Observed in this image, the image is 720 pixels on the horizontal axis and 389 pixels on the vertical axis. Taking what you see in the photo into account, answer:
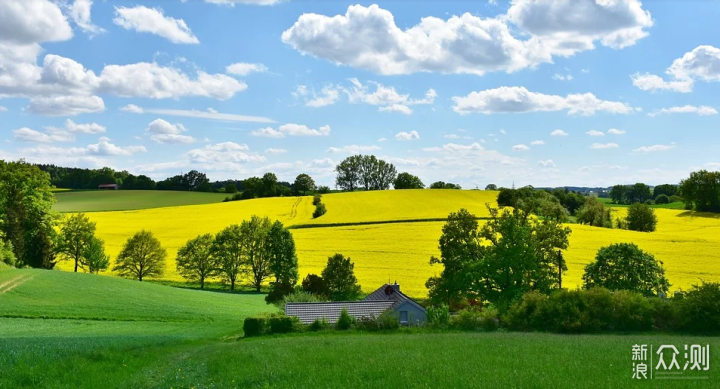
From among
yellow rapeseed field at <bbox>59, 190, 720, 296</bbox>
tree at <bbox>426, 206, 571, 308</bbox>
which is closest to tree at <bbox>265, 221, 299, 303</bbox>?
yellow rapeseed field at <bbox>59, 190, 720, 296</bbox>

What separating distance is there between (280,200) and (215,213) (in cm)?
1578

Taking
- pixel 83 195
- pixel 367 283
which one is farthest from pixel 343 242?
pixel 83 195

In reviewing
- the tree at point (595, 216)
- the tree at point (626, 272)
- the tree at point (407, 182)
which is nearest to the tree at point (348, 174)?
the tree at point (407, 182)

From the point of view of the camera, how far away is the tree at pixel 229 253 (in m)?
62.3

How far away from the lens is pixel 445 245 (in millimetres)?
42906

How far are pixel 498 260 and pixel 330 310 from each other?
1213 cm

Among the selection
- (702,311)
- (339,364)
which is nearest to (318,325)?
(339,364)

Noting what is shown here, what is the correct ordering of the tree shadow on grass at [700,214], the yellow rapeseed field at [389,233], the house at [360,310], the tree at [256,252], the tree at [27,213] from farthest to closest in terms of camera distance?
1. the tree shadow on grass at [700,214]
2. the tree at [256,252]
3. the yellow rapeseed field at [389,233]
4. the tree at [27,213]
5. the house at [360,310]

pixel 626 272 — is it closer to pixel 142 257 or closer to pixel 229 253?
pixel 229 253

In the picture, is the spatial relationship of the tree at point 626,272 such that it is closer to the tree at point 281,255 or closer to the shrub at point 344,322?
the shrub at point 344,322

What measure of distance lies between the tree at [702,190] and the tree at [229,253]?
3414 inches

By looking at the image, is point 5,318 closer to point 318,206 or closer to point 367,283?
point 367,283

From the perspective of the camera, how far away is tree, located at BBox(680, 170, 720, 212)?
101 metres

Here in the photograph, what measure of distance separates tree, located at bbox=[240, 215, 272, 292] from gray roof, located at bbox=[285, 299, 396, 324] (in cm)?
2743
